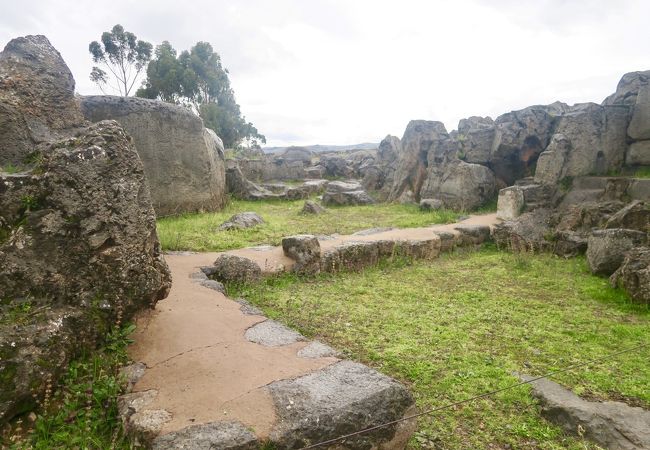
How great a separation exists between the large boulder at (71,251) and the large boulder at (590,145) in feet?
35.4

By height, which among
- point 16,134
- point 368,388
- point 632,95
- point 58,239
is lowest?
point 368,388

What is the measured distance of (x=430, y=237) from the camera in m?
8.90

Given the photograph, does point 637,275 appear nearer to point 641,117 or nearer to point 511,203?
point 511,203

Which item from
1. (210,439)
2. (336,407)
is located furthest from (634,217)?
(210,439)

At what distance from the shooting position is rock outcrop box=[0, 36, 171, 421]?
2.99 meters

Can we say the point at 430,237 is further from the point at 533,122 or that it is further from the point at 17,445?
the point at 17,445

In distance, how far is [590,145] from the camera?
1114 centimetres

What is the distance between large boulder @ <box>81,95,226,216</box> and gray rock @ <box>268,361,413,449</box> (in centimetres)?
831

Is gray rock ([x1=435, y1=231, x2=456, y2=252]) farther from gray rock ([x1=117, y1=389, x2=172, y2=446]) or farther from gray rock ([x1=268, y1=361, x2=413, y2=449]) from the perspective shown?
gray rock ([x1=117, y1=389, x2=172, y2=446])

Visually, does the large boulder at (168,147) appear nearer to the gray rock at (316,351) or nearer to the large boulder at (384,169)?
the gray rock at (316,351)

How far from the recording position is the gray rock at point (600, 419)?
2.98 meters

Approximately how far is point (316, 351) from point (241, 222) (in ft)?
21.2

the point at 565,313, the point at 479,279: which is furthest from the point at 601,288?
the point at 479,279

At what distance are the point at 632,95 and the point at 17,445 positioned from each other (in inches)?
554
